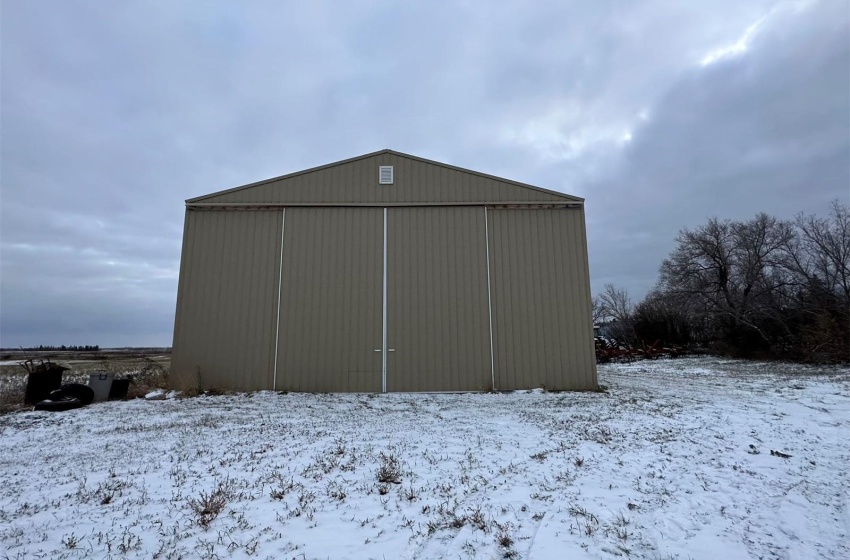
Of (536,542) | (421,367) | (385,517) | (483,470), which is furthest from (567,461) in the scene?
(421,367)

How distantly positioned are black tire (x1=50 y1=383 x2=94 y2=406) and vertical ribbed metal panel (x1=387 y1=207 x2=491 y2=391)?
6857mm

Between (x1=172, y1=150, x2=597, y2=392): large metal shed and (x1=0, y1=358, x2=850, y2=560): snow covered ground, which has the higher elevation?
(x1=172, y1=150, x2=597, y2=392): large metal shed

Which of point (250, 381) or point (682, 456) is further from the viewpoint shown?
point (250, 381)

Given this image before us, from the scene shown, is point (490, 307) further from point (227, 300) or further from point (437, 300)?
point (227, 300)

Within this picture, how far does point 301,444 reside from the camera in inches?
217

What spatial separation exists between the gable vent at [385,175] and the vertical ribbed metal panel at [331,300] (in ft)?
2.69

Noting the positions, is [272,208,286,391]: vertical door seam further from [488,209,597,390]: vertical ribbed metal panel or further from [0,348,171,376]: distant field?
[0,348,171,376]: distant field

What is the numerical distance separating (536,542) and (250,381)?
31.7 ft

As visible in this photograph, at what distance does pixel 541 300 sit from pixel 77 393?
11300 millimetres

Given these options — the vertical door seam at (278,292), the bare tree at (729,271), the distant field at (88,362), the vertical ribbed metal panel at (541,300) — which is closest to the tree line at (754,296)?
the bare tree at (729,271)

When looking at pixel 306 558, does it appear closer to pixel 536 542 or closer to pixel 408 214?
pixel 536 542

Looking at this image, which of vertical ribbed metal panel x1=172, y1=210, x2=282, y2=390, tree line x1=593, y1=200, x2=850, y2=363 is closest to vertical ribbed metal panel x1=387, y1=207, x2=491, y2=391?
vertical ribbed metal panel x1=172, y1=210, x2=282, y2=390

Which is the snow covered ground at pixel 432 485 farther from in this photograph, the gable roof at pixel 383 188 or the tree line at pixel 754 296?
the tree line at pixel 754 296

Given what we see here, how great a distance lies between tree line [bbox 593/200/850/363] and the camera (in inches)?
723
